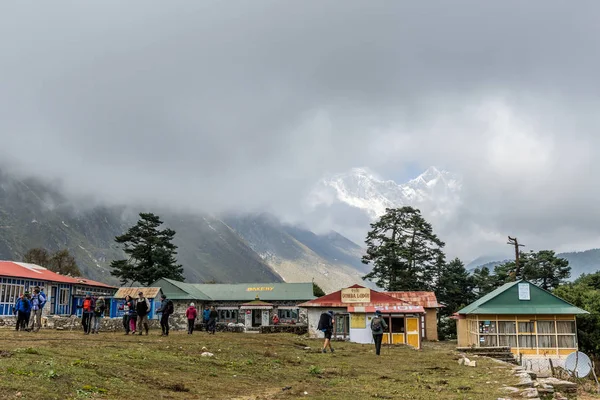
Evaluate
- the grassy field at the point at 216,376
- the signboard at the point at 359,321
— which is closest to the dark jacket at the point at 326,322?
the grassy field at the point at 216,376

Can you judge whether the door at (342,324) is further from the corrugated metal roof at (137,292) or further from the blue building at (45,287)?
the blue building at (45,287)

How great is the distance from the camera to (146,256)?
→ 7500cm

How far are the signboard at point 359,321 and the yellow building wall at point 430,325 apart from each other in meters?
16.1

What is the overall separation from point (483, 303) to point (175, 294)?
3089cm

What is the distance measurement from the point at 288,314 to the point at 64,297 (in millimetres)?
23670

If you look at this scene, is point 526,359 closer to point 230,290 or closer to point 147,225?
point 230,290

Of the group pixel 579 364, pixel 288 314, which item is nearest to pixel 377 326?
pixel 579 364

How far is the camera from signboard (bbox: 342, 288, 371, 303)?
130 feet

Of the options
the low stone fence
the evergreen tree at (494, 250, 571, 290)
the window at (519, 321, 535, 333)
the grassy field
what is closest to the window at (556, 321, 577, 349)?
the window at (519, 321, 535, 333)

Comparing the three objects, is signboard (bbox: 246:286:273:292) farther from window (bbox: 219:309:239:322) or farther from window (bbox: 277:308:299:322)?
window (bbox: 277:308:299:322)

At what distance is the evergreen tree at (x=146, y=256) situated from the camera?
7381 cm

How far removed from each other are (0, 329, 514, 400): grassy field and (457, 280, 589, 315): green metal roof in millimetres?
21089

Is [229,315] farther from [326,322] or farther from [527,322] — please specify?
[326,322]

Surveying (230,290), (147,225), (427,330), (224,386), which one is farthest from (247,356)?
(147,225)
